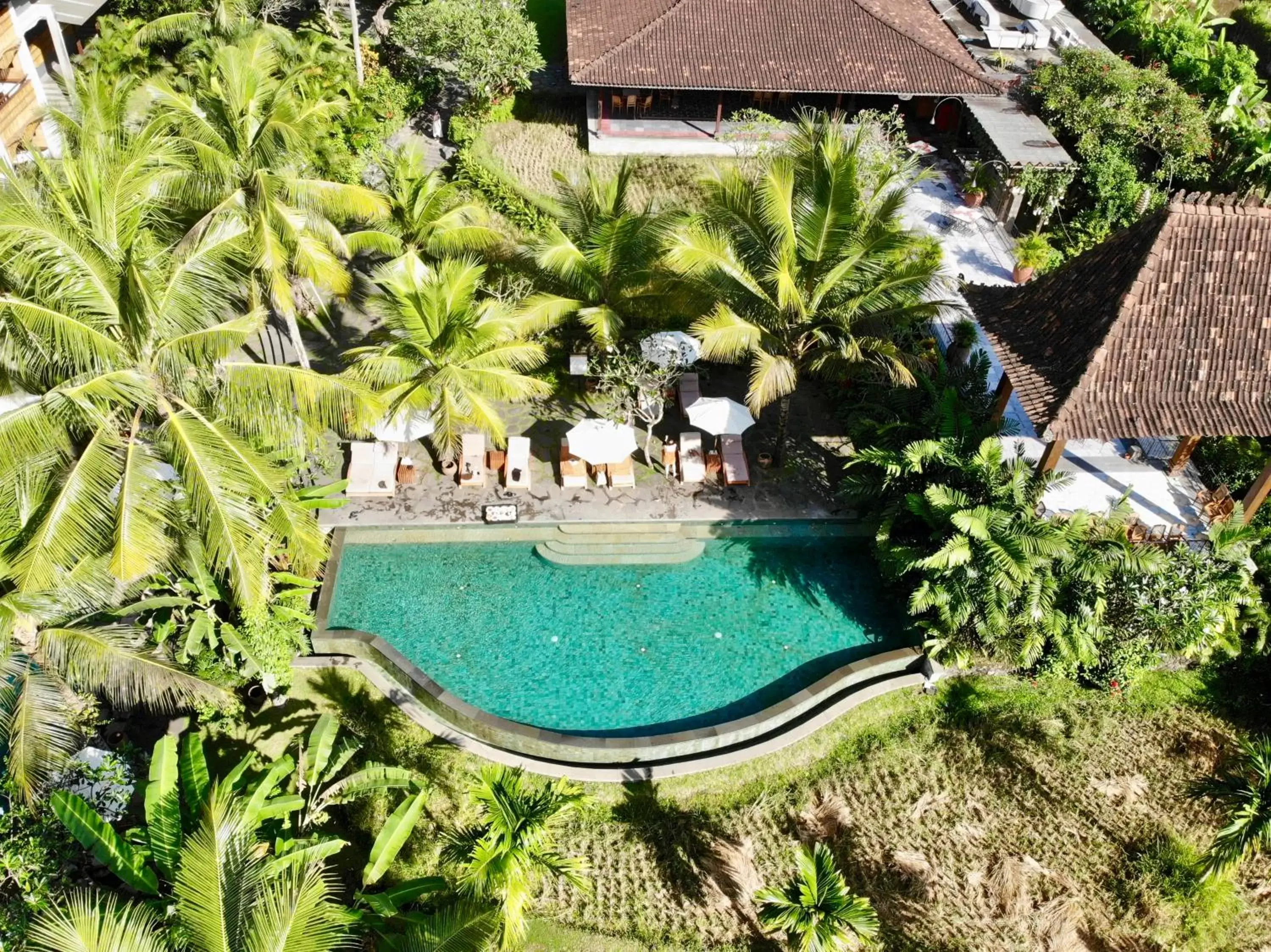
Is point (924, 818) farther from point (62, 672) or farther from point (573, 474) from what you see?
point (62, 672)

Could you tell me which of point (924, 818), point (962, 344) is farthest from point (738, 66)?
point (924, 818)

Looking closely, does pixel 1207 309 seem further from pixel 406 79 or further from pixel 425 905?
pixel 406 79

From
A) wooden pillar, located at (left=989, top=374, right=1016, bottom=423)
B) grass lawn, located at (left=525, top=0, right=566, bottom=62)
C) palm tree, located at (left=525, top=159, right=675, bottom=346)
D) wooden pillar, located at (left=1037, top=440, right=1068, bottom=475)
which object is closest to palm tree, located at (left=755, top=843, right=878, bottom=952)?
wooden pillar, located at (left=1037, top=440, right=1068, bottom=475)

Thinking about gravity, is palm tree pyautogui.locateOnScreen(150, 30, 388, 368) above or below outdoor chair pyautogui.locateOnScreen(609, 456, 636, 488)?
above

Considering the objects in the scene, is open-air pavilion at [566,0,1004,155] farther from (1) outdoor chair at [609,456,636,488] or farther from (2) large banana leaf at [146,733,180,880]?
(2) large banana leaf at [146,733,180,880]

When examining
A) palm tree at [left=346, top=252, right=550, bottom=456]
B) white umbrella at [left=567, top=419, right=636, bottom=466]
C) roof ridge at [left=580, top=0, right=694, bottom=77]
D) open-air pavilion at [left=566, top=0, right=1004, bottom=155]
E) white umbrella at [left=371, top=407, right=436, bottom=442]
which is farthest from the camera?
open-air pavilion at [left=566, top=0, right=1004, bottom=155]

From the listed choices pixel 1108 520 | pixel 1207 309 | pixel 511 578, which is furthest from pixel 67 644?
pixel 1207 309

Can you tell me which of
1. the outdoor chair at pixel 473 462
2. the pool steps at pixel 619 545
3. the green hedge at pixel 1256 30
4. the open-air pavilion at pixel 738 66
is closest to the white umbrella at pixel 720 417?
the pool steps at pixel 619 545
